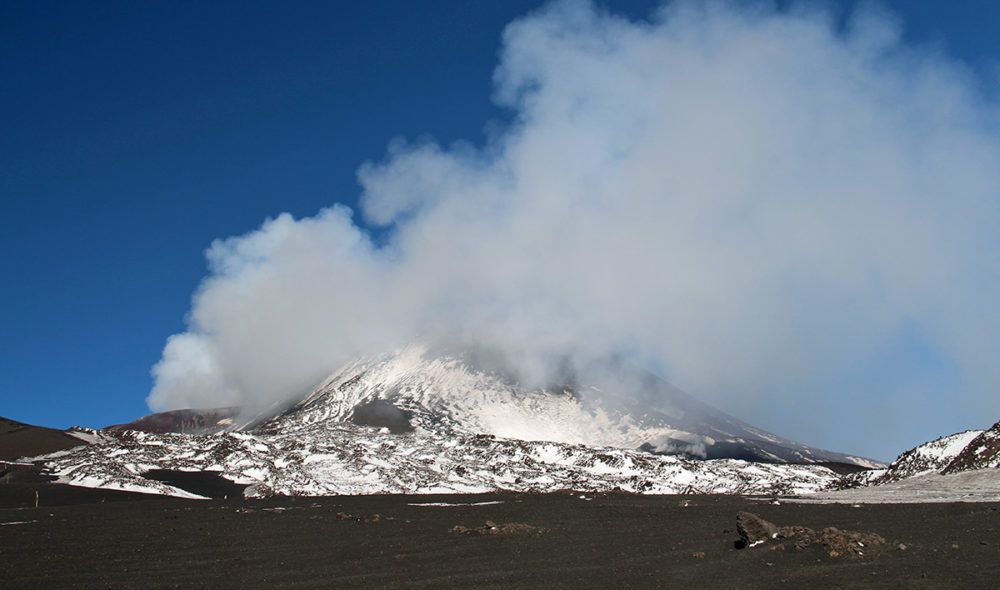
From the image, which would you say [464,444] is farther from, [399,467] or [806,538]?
[806,538]

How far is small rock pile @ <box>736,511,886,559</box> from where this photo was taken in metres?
19.6

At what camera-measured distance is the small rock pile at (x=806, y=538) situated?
771 inches

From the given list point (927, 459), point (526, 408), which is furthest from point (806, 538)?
point (526, 408)

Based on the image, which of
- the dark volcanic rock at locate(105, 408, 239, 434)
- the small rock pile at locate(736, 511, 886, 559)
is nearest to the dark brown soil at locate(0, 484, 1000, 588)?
the small rock pile at locate(736, 511, 886, 559)

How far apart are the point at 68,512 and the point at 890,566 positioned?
38900 millimetres

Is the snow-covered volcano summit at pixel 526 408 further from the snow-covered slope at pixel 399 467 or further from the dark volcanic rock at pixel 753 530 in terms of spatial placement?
the dark volcanic rock at pixel 753 530

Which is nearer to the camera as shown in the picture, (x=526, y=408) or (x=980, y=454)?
(x=980, y=454)

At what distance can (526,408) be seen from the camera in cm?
14200

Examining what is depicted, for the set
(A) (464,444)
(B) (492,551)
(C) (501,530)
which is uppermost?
(A) (464,444)

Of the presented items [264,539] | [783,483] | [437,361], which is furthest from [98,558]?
[437,361]

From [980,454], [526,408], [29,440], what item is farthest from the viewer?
[526,408]

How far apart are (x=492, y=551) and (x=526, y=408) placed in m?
119

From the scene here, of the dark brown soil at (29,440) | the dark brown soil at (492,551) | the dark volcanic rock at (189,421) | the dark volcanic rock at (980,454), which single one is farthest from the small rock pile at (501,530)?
the dark volcanic rock at (189,421)

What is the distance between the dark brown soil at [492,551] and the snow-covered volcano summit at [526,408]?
273ft
